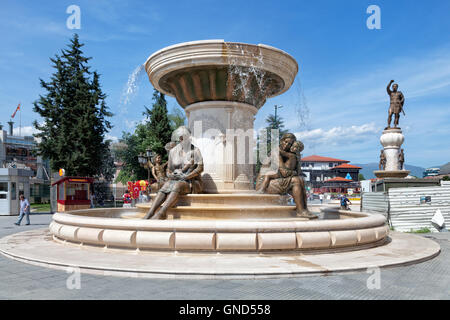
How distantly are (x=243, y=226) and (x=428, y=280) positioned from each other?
279 cm

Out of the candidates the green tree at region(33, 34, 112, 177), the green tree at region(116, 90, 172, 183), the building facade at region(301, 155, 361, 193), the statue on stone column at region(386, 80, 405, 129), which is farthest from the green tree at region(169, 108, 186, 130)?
the building facade at region(301, 155, 361, 193)

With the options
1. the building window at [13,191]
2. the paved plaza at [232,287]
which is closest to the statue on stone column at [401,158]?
the paved plaza at [232,287]

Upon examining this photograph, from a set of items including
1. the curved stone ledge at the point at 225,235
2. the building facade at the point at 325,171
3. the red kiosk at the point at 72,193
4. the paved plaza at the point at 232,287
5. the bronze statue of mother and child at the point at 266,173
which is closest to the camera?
the paved plaza at the point at 232,287

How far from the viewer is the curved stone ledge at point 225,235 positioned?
5742mm

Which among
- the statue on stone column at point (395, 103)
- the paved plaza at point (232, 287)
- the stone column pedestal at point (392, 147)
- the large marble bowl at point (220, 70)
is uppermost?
the statue on stone column at point (395, 103)

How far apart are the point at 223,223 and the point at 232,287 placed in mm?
1478

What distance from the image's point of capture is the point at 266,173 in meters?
8.64

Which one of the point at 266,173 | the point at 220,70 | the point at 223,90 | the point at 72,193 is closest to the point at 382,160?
the point at 266,173

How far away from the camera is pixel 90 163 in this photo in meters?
29.1

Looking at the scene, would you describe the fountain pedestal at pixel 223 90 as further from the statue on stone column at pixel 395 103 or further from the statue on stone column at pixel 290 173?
the statue on stone column at pixel 395 103

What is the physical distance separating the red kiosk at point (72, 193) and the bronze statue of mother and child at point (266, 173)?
16683mm

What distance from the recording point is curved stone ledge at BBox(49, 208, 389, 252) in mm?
5742
